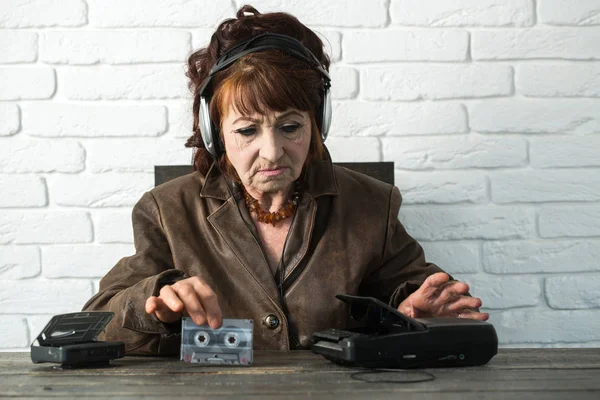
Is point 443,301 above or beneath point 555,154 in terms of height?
beneath

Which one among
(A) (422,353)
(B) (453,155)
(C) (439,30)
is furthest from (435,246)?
(A) (422,353)

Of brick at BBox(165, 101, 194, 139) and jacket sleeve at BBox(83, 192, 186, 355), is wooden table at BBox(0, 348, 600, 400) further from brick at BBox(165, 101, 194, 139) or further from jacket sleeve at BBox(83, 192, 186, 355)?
brick at BBox(165, 101, 194, 139)

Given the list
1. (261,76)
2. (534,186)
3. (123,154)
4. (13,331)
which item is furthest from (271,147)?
(13,331)

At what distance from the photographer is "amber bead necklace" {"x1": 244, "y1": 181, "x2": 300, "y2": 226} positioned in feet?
5.73

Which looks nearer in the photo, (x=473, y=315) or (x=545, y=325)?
(x=473, y=315)

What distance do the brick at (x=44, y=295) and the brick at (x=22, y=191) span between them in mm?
186

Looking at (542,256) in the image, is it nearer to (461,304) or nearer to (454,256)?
(454,256)

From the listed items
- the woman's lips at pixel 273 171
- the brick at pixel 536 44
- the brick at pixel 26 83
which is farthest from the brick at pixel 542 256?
the brick at pixel 26 83

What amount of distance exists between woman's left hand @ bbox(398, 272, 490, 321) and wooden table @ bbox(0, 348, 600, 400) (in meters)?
0.13

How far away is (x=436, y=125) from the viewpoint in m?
2.03

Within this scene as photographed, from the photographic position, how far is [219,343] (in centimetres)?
126

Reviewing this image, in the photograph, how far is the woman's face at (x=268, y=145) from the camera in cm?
161

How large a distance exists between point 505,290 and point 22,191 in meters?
1.18

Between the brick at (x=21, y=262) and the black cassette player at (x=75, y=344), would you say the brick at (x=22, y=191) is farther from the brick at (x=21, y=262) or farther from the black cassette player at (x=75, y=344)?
the black cassette player at (x=75, y=344)
